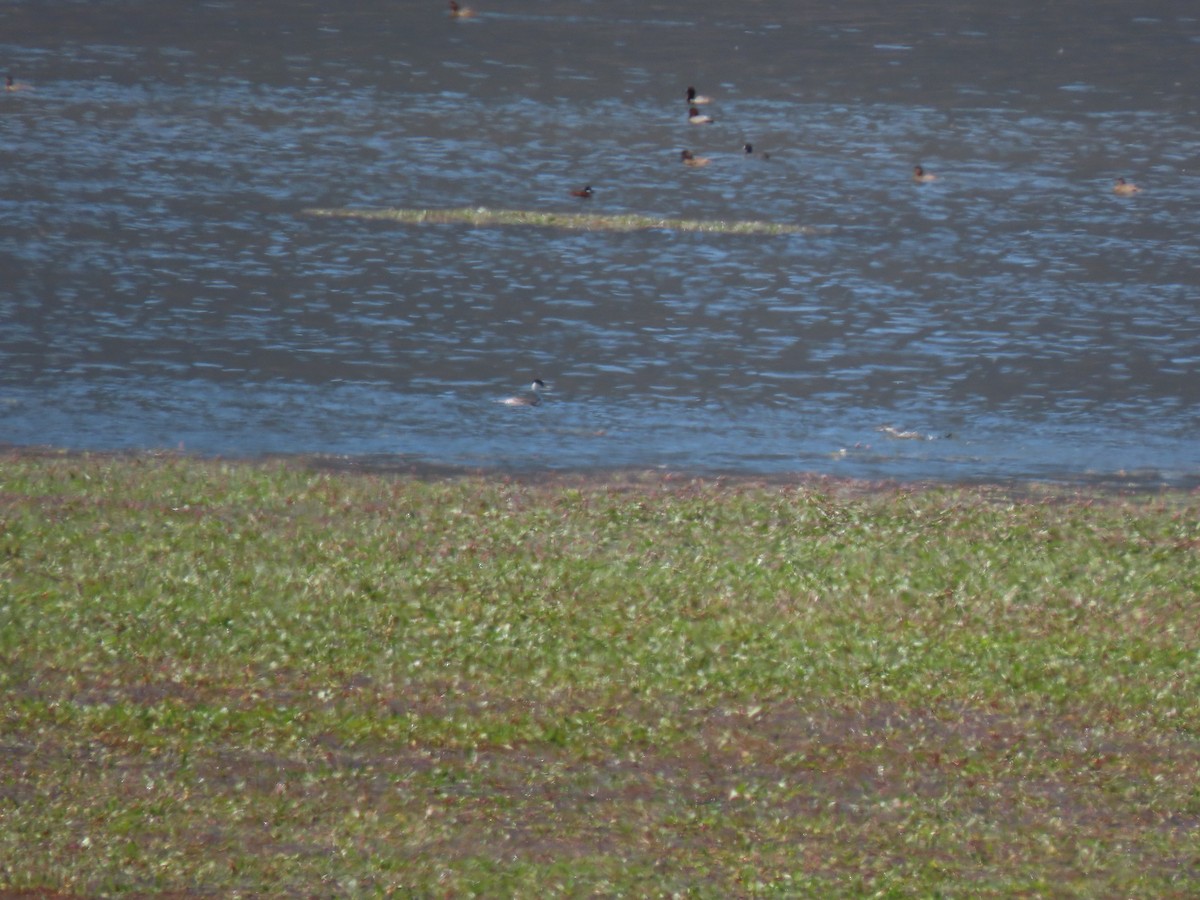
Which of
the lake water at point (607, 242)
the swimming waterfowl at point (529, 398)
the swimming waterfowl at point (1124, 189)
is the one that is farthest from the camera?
the swimming waterfowl at point (1124, 189)

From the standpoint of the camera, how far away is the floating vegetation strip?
25.2 metres

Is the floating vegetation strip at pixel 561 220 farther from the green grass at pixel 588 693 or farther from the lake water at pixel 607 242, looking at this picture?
the green grass at pixel 588 693

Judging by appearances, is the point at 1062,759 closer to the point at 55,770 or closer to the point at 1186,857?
the point at 1186,857

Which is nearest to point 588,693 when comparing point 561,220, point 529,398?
point 529,398

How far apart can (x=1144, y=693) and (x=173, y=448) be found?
8806 millimetres

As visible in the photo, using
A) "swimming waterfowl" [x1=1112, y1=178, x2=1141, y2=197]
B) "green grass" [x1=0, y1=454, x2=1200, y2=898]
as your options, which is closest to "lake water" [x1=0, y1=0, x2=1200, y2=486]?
"swimming waterfowl" [x1=1112, y1=178, x2=1141, y2=197]

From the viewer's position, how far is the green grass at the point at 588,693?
8336 mm

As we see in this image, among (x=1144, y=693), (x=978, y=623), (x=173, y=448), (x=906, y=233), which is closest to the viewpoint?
(x=1144, y=693)

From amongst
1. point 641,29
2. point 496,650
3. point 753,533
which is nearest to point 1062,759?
point 496,650

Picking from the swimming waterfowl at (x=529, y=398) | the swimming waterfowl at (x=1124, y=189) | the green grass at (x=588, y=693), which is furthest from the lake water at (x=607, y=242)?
the green grass at (x=588, y=693)

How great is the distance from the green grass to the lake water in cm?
294

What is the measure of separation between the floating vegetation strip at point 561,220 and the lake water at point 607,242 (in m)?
0.31

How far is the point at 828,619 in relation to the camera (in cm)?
1145

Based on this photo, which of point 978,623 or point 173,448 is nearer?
point 978,623
